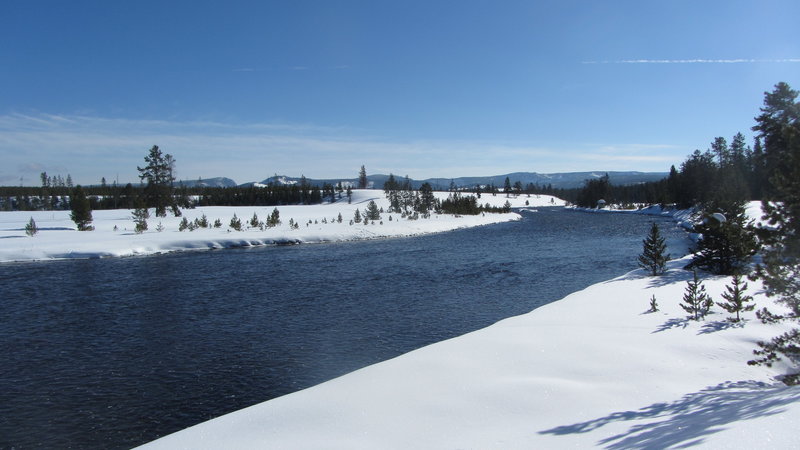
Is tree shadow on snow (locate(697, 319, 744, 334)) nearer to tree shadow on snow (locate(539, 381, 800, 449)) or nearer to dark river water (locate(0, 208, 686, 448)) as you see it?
tree shadow on snow (locate(539, 381, 800, 449))

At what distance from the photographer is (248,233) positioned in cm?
4484

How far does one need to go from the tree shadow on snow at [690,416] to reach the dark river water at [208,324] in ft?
21.9

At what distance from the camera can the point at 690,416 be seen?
6.23 metres

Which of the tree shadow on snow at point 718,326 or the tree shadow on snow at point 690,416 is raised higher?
the tree shadow on snow at point 690,416

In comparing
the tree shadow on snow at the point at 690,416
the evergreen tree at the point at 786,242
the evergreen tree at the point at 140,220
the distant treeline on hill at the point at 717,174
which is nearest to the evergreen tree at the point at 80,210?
the evergreen tree at the point at 140,220

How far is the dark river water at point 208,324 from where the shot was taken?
31.1ft

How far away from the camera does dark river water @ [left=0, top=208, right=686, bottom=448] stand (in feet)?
31.1

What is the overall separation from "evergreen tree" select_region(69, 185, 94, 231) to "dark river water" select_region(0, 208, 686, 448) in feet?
53.3

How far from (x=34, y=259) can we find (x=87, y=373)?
26951 mm

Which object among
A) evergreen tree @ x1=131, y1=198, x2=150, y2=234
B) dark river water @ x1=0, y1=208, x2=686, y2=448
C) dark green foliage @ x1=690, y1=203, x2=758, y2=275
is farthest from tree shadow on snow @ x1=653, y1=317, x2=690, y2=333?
evergreen tree @ x1=131, y1=198, x2=150, y2=234

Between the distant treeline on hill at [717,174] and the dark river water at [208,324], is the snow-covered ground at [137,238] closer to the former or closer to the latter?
the dark river water at [208,324]

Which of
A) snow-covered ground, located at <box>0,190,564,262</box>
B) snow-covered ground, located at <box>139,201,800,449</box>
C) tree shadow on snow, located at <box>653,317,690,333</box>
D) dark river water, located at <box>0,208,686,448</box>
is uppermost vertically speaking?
snow-covered ground, located at <box>0,190,564,262</box>

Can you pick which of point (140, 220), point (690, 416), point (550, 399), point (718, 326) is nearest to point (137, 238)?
point (140, 220)

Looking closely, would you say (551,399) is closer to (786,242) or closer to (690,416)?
(690,416)
